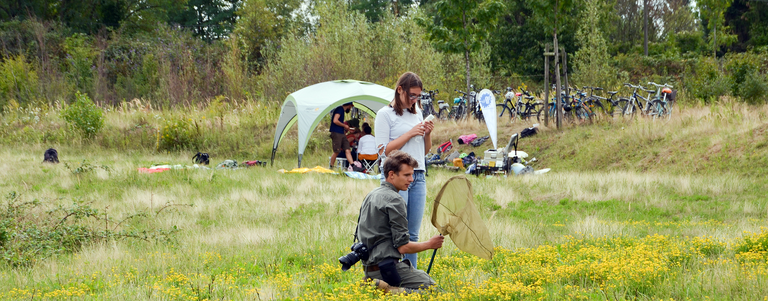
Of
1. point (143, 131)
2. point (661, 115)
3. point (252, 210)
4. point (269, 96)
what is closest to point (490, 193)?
point (252, 210)

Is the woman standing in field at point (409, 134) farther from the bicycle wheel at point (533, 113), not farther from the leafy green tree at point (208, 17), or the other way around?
the leafy green tree at point (208, 17)

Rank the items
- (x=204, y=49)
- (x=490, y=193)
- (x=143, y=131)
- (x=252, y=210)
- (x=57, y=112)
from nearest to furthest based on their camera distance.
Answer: (x=252, y=210)
(x=490, y=193)
(x=143, y=131)
(x=57, y=112)
(x=204, y=49)

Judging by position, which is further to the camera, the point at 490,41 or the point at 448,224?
the point at 490,41

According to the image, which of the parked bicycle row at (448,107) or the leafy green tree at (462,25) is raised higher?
the leafy green tree at (462,25)

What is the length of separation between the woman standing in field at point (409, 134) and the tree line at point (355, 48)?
12826 mm

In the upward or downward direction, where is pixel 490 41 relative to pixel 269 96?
upward

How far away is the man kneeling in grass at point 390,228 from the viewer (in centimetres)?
423

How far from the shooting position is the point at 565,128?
1667 cm

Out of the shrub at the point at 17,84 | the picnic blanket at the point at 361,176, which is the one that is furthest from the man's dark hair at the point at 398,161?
the shrub at the point at 17,84

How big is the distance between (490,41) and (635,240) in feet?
115

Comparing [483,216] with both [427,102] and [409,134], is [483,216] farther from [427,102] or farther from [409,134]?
[427,102]

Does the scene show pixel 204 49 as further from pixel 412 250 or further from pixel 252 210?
pixel 412 250

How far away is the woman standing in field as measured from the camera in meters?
4.98

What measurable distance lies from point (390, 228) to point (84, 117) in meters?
19.3
